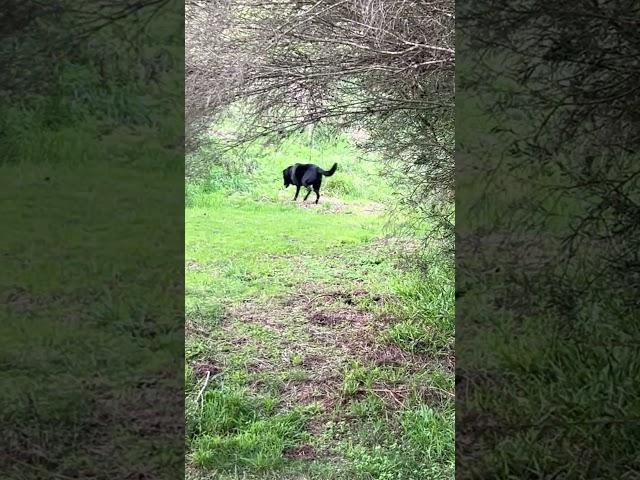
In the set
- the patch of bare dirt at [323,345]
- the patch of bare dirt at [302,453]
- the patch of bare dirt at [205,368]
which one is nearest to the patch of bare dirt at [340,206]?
the patch of bare dirt at [323,345]

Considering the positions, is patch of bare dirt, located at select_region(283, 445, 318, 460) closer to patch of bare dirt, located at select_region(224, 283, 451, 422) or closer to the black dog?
patch of bare dirt, located at select_region(224, 283, 451, 422)

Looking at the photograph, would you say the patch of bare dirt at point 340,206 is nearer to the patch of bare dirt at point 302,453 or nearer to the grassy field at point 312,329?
the grassy field at point 312,329

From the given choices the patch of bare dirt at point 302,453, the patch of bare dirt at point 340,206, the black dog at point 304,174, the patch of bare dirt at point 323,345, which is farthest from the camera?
the patch of bare dirt at point 340,206

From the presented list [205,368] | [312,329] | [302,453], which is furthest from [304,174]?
[302,453]

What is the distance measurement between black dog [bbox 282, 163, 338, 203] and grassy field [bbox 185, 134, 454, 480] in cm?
5

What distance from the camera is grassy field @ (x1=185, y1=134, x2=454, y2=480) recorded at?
310cm

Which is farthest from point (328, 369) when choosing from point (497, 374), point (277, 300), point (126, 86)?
point (126, 86)

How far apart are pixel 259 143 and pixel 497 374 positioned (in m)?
1.97

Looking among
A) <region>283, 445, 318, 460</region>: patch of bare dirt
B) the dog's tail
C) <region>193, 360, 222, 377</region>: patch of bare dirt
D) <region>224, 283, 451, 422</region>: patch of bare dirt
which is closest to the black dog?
the dog's tail

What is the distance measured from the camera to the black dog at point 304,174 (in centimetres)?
353

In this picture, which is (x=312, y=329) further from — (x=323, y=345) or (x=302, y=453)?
(x=302, y=453)

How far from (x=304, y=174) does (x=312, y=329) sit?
766 millimetres

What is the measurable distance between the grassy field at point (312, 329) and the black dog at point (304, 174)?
0.05 metres

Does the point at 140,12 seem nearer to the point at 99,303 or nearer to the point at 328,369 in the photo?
the point at 99,303
